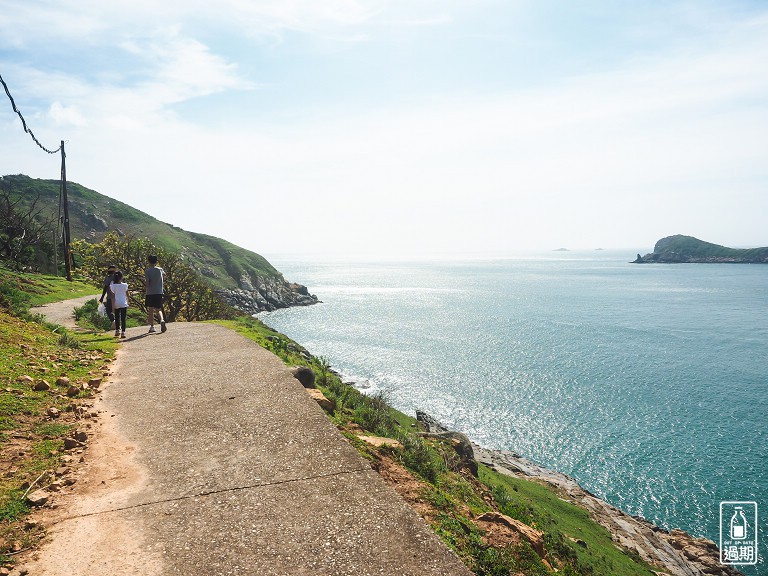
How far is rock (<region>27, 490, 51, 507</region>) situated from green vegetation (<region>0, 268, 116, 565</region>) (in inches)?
3.2

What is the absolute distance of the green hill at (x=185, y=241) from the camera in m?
130

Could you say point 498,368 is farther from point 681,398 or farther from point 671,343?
point 671,343

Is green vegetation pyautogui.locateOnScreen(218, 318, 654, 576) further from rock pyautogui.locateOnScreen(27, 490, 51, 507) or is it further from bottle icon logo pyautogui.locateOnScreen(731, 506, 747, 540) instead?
bottle icon logo pyautogui.locateOnScreen(731, 506, 747, 540)

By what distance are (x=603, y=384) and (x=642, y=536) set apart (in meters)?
31.2

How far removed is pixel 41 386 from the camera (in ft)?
31.8

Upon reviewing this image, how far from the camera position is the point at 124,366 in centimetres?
1321

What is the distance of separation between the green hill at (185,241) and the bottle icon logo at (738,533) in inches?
4224

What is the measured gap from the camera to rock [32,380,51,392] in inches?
379

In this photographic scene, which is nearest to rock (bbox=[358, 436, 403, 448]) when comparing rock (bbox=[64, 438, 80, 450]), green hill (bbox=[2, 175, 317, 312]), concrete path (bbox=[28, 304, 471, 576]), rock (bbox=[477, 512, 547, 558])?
concrete path (bbox=[28, 304, 471, 576])

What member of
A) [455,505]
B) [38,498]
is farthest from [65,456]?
[455,505]

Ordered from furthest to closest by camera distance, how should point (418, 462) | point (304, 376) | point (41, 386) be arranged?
1. point (304, 376)
2. point (418, 462)
3. point (41, 386)

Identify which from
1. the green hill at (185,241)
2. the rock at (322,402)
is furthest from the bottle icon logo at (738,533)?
the green hill at (185,241)

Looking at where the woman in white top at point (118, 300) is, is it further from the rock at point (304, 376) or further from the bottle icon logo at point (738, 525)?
the bottle icon logo at point (738, 525)

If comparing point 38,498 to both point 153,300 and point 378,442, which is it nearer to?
point 378,442
